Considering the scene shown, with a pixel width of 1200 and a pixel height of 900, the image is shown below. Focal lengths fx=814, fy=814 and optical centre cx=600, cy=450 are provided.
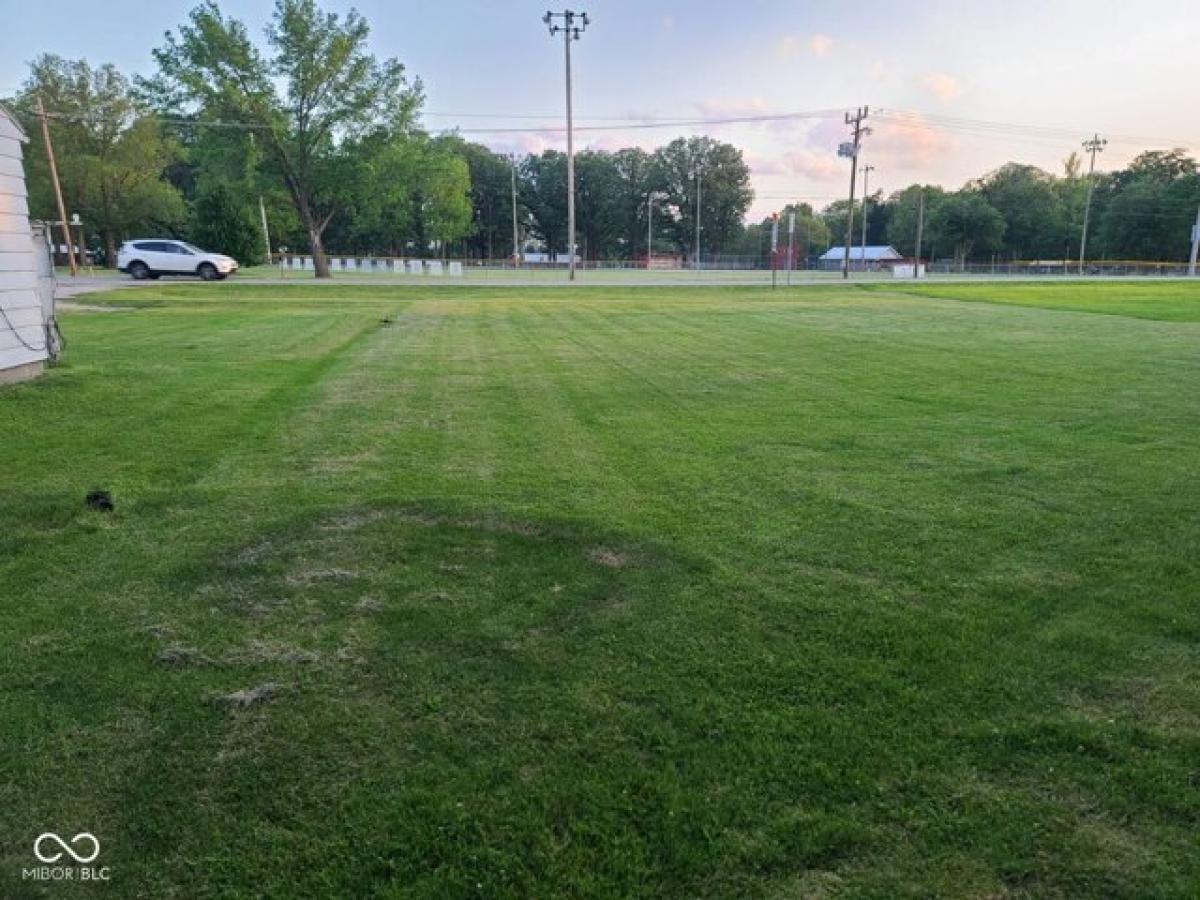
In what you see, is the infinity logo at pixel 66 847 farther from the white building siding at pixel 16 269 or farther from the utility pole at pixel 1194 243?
the utility pole at pixel 1194 243

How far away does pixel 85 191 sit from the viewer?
4978cm

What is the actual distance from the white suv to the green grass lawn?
29.3m

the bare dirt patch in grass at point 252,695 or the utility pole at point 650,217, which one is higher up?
the utility pole at point 650,217

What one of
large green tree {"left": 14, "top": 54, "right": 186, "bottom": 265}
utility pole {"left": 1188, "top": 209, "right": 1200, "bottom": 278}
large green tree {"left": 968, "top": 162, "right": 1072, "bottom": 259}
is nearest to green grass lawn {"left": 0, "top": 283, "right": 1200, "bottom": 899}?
large green tree {"left": 14, "top": 54, "right": 186, "bottom": 265}

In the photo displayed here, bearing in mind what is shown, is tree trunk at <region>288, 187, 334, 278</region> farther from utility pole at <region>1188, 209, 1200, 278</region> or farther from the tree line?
utility pole at <region>1188, 209, 1200, 278</region>

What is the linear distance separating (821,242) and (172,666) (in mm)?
127173

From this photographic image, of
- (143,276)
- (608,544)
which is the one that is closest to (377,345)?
(608,544)

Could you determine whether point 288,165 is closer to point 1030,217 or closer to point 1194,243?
point 1194,243

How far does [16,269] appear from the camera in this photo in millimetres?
8883

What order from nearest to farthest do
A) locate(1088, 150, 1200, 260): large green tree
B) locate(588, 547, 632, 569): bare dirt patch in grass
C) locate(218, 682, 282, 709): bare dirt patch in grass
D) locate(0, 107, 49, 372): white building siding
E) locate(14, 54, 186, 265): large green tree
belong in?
locate(218, 682, 282, 709): bare dirt patch in grass → locate(588, 547, 632, 569): bare dirt patch in grass → locate(0, 107, 49, 372): white building siding → locate(14, 54, 186, 265): large green tree → locate(1088, 150, 1200, 260): large green tree

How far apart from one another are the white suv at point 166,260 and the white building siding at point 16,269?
1061 inches

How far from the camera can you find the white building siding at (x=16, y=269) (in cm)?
866

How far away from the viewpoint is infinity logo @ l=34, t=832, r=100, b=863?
2.29 metres

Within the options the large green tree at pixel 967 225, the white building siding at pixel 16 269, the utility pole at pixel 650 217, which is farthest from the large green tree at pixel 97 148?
the large green tree at pixel 967 225
